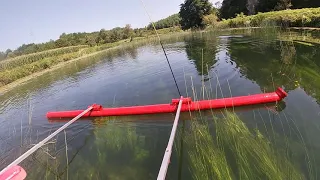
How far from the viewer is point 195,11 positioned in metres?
56.0

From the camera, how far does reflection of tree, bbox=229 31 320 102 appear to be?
798cm

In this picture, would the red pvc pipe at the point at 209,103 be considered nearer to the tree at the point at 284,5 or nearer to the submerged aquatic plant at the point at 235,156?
the submerged aquatic plant at the point at 235,156

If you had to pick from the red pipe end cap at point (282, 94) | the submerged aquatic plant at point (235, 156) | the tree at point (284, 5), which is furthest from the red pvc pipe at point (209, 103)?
the tree at point (284, 5)

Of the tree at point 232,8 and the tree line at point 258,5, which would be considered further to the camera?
the tree at point 232,8

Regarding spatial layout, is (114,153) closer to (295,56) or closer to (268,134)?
(268,134)

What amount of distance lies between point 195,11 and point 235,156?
180 ft

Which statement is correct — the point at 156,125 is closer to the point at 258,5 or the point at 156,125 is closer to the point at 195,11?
the point at 258,5

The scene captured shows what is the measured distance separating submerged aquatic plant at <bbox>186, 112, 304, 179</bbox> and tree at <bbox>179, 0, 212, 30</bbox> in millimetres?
51822

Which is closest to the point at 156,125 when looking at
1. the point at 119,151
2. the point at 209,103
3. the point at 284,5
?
the point at 119,151

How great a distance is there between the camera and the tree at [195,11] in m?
55.6

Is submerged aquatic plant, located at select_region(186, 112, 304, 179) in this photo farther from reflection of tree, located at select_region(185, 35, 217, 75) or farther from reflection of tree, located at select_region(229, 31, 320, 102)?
reflection of tree, located at select_region(229, 31, 320, 102)

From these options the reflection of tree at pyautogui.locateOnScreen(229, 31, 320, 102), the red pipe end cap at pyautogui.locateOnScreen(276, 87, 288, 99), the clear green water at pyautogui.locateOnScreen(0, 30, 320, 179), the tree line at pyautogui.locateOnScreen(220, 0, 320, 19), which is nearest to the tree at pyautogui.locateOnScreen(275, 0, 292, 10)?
the tree line at pyautogui.locateOnScreen(220, 0, 320, 19)

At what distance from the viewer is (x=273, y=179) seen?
11.9 ft

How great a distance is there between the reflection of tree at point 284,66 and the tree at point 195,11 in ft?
142
